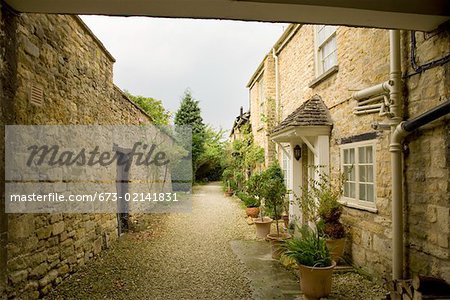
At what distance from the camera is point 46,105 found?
392 cm

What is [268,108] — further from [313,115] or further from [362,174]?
[362,174]

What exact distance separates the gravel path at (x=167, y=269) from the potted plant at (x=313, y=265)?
79 centimetres

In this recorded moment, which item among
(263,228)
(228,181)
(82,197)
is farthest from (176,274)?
(228,181)

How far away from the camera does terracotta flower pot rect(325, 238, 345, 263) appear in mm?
4715

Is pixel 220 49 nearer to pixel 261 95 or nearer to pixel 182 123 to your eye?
pixel 182 123

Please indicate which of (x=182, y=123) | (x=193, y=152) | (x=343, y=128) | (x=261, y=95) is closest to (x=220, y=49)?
(x=182, y=123)

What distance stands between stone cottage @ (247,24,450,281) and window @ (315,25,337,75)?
0.8 inches

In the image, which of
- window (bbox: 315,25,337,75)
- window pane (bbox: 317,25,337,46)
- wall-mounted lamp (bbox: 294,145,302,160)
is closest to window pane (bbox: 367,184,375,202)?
window (bbox: 315,25,337,75)

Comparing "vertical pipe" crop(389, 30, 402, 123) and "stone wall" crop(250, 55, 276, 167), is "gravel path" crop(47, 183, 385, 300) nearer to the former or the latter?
"vertical pipe" crop(389, 30, 402, 123)

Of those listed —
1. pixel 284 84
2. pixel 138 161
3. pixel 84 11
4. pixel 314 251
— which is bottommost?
pixel 314 251

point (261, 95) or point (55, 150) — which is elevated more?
point (261, 95)

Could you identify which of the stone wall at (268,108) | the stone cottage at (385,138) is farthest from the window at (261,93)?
the stone cottage at (385,138)

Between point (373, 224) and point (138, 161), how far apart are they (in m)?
7.26

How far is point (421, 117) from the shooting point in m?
3.14
